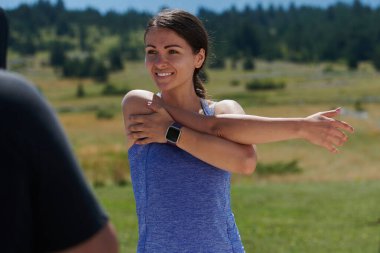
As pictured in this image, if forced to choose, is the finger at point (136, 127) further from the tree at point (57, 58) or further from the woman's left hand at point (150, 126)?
the tree at point (57, 58)

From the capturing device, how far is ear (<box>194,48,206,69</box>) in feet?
10.5

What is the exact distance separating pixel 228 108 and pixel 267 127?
10.4 inches

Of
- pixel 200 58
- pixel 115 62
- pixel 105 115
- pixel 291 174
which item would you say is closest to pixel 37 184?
pixel 200 58

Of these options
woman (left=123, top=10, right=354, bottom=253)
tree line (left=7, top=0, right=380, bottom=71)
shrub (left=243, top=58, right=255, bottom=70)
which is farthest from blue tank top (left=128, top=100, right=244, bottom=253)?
shrub (left=243, top=58, right=255, bottom=70)

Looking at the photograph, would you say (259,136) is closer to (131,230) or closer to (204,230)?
(204,230)

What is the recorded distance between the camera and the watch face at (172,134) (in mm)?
2971

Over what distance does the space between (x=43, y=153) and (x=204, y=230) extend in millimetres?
1636

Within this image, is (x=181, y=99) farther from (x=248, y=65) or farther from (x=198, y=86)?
(x=248, y=65)

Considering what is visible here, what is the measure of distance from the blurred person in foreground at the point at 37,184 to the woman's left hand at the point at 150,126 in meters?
1.64

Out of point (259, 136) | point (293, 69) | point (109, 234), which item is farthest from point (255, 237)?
point (293, 69)

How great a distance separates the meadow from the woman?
54 cm

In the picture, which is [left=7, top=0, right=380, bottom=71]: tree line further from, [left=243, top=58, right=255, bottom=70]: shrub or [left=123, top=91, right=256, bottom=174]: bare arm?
[left=123, top=91, right=256, bottom=174]: bare arm

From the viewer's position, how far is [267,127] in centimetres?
294

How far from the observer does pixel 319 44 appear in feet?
493
